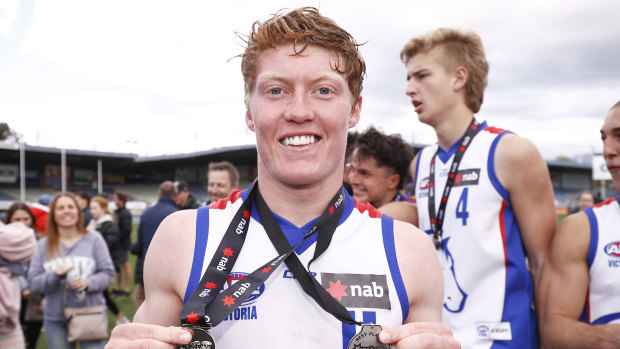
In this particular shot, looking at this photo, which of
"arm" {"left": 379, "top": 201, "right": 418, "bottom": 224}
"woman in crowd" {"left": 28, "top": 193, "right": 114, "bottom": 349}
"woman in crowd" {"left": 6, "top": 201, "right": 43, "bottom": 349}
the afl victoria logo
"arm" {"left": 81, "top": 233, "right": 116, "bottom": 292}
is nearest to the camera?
the afl victoria logo

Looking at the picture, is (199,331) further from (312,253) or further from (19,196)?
(19,196)

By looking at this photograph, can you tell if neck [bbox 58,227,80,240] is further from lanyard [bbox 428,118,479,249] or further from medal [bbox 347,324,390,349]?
medal [bbox 347,324,390,349]

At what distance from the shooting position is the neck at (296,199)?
1.81 m

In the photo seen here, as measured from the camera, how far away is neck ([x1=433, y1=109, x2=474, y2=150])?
3.33m

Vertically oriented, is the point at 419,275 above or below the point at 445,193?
below

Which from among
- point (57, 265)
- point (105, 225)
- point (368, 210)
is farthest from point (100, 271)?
point (368, 210)

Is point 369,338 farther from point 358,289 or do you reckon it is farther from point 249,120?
point 249,120

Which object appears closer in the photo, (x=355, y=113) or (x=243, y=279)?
(x=243, y=279)

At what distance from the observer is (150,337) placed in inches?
55.5

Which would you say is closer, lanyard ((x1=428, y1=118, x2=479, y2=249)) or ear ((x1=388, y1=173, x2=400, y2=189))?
lanyard ((x1=428, y1=118, x2=479, y2=249))

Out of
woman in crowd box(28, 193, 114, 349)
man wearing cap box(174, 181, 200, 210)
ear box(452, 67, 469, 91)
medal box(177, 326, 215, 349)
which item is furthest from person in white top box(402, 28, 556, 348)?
man wearing cap box(174, 181, 200, 210)

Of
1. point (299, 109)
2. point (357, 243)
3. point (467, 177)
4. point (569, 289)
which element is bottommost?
point (569, 289)

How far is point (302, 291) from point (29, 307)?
602 cm

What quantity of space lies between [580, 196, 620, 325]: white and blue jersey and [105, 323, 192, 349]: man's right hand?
6.93 ft
